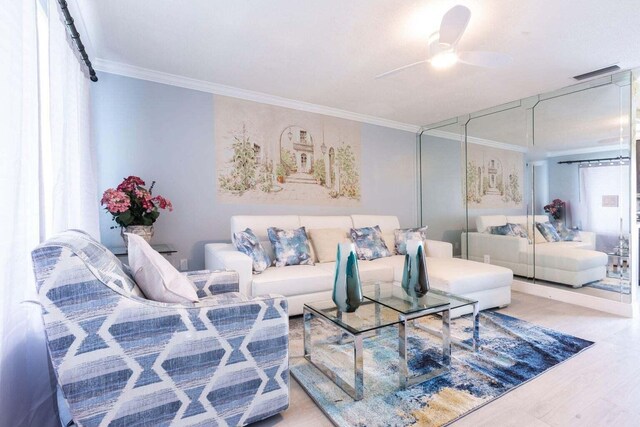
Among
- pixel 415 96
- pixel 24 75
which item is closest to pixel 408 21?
pixel 415 96

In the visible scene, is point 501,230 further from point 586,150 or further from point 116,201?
point 116,201

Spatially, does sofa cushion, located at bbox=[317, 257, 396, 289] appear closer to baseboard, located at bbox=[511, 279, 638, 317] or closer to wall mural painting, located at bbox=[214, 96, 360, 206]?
wall mural painting, located at bbox=[214, 96, 360, 206]

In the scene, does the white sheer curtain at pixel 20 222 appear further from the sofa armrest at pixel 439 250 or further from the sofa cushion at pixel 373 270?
the sofa armrest at pixel 439 250

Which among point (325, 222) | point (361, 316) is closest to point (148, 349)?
point (361, 316)

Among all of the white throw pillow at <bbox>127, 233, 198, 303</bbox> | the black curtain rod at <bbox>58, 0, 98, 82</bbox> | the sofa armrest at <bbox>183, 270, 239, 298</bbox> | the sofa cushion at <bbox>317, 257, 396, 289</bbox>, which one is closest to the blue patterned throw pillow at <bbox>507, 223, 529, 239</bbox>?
Result: the sofa cushion at <bbox>317, 257, 396, 289</bbox>

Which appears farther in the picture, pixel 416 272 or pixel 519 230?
pixel 519 230

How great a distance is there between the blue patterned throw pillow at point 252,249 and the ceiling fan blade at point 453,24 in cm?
221

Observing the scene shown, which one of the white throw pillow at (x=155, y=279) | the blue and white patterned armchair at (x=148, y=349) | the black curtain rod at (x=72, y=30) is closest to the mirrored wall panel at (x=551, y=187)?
the blue and white patterned armchair at (x=148, y=349)

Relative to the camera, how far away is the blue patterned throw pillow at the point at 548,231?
3.57 m

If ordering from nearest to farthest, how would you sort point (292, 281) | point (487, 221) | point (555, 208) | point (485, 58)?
point (485, 58) < point (292, 281) < point (555, 208) < point (487, 221)

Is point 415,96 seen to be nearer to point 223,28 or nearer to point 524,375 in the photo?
point 223,28

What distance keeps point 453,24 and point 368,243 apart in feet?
7.62

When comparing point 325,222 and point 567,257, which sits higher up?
point 325,222

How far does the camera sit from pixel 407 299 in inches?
83.8
